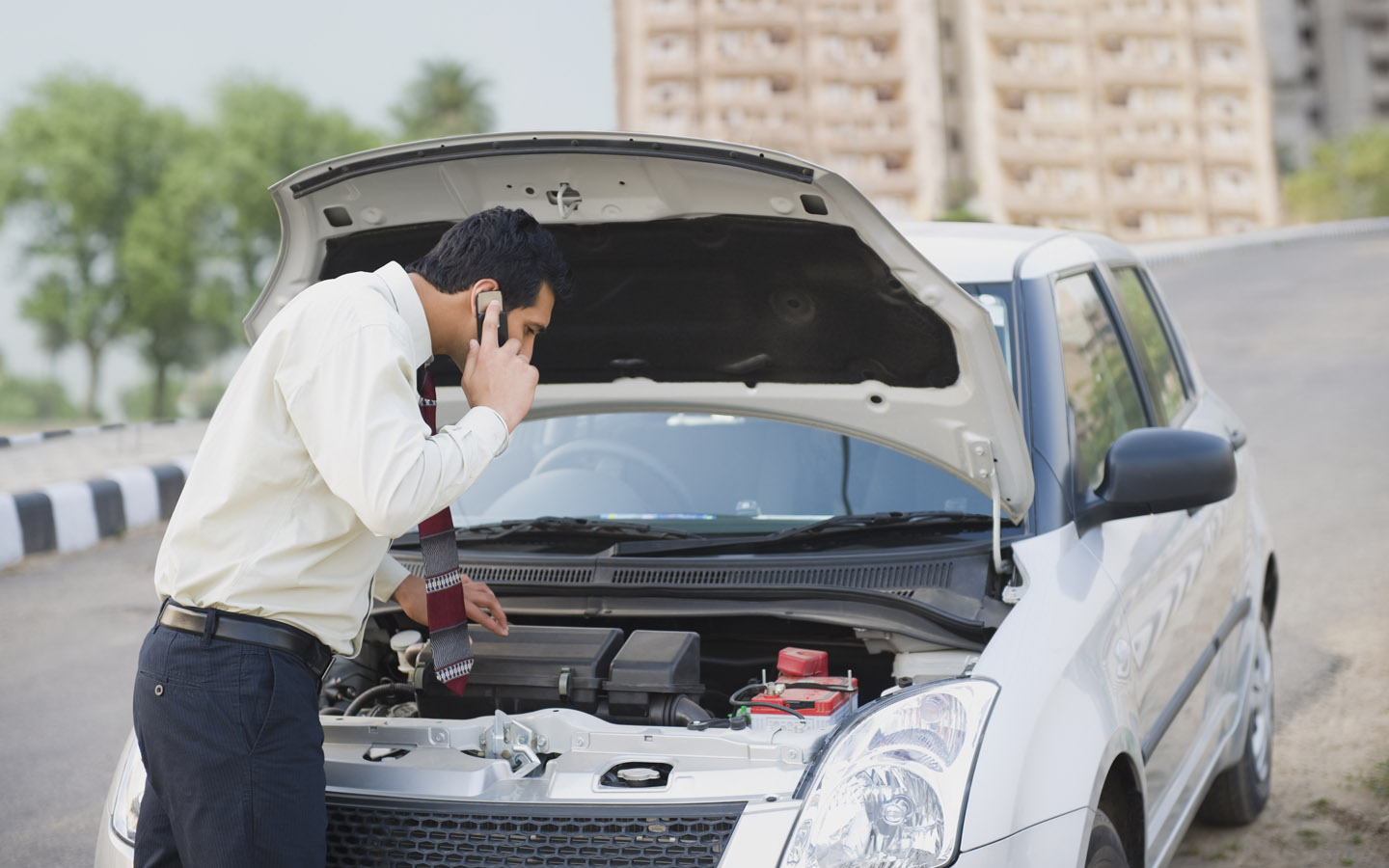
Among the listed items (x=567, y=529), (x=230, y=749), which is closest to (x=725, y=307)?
(x=567, y=529)

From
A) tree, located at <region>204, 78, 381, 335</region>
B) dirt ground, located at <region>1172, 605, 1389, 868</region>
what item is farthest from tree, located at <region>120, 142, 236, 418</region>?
dirt ground, located at <region>1172, 605, 1389, 868</region>

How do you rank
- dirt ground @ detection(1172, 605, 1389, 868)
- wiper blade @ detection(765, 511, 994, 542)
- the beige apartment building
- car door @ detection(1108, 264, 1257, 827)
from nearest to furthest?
wiper blade @ detection(765, 511, 994, 542) < car door @ detection(1108, 264, 1257, 827) < dirt ground @ detection(1172, 605, 1389, 868) < the beige apartment building

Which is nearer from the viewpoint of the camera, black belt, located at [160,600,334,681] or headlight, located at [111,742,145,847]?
black belt, located at [160,600,334,681]

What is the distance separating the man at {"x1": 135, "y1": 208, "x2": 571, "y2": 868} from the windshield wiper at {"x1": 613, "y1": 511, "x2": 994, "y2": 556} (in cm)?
92

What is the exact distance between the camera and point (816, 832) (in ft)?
6.77

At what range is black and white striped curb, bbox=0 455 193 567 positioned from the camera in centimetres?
873

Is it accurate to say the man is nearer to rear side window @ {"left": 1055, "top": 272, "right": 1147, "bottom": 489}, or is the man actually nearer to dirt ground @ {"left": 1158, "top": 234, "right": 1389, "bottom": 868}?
rear side window @ {"left": 1055, "top": 272, "right": 1147, "bottom": 489}

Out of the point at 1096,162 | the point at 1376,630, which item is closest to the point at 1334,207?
the point at 1096,162

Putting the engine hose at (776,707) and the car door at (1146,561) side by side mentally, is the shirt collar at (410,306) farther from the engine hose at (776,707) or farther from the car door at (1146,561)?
the car door at (1146,561)

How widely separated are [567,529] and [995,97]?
278 ft

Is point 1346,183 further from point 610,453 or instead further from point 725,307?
point 725,307

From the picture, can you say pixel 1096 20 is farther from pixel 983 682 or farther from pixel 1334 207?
pixel 983 682

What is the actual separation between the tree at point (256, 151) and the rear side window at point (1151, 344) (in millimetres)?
52708

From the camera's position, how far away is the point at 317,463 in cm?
200
